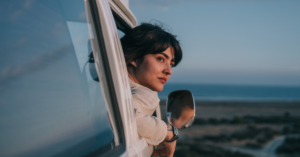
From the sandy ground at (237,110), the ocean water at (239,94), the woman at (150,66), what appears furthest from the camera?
the ocean water at (239,94)

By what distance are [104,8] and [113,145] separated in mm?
716

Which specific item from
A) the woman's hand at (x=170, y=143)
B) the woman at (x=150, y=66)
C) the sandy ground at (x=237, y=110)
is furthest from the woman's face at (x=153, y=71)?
the sandy ground at (x=237, y=110)

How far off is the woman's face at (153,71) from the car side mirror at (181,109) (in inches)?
9.5

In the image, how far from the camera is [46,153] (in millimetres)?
717

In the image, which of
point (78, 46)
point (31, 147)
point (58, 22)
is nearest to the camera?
point (31, 147)

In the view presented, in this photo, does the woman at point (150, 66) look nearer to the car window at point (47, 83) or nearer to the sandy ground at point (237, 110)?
the car window at point (47, 83)

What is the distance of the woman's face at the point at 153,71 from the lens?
5.95 feet

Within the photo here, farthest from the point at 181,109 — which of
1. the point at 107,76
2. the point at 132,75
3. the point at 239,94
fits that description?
the point at 239,94

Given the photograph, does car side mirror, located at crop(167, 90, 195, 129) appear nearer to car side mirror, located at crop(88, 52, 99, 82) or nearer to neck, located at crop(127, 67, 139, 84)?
neck, located at crop(127, 67, 139, 84)

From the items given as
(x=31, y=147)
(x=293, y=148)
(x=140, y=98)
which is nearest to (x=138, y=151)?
(x=140, y=98)

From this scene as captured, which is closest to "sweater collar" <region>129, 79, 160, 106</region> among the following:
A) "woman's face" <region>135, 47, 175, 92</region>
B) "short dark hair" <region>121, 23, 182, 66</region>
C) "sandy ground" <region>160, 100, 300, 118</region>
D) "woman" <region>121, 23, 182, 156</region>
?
"woman" <region>121, 23, 182, 156</region>

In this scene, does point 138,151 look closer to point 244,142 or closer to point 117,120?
point 117,120

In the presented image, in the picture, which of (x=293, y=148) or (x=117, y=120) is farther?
(x=293, y=148)

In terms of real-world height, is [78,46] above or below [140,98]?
above
